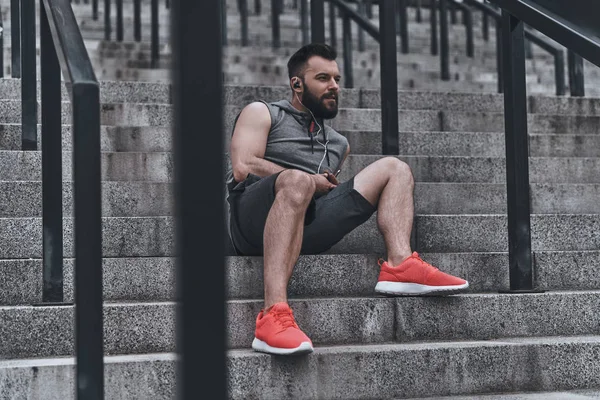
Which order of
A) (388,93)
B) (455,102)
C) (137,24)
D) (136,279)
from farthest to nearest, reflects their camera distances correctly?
(137,24), (455,102), (388,93), (136,279)

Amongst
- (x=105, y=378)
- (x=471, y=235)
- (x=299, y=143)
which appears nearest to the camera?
(x=105, y=378)

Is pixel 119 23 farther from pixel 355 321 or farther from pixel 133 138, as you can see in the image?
pixel 355 321

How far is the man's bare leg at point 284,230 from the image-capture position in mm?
3314

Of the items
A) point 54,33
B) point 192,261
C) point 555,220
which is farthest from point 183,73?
point 555,220

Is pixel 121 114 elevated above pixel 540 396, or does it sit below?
above

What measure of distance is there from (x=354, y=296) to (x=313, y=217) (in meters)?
0.32

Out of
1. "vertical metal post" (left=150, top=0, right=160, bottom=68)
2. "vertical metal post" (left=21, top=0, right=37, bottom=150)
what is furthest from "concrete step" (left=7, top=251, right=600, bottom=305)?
"vertical metal post" (left=150, top=0, right=160, bottom=68)

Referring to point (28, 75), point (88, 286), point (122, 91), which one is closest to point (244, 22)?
point (122, 91)

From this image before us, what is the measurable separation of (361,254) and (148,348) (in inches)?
38.0

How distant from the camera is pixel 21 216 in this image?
13.3ft

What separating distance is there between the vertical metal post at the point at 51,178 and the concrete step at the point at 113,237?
0.51 m

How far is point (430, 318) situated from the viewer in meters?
3.53

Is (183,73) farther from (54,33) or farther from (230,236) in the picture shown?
(230,236)

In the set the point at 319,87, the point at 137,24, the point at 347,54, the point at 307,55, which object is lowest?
the point at 319,87
